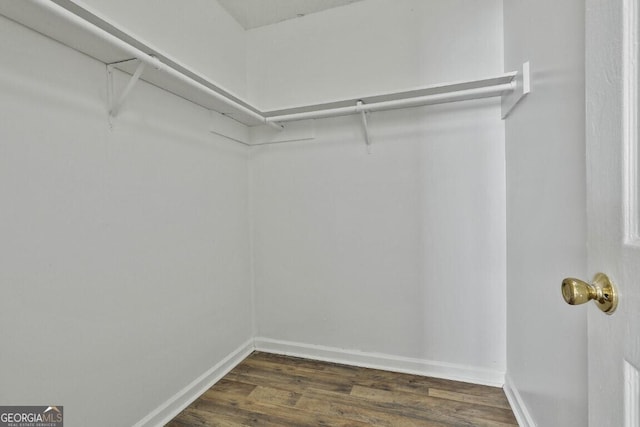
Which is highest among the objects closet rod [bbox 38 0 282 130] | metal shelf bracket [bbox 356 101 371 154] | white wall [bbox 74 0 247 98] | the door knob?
white wall [bbox 74 0 247 98]

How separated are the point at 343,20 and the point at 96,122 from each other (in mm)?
1600

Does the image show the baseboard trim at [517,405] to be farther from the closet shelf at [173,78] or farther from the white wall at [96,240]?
the white wall at [96,240]

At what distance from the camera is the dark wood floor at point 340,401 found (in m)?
1.46

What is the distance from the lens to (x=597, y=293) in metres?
0.47

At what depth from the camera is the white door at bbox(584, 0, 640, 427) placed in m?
0.42

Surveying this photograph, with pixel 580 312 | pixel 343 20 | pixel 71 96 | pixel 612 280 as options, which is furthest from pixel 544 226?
pixel 71 96

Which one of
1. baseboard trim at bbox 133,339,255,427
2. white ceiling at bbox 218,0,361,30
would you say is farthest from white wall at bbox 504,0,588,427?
baseboard trim at bbox 133,339,255,427

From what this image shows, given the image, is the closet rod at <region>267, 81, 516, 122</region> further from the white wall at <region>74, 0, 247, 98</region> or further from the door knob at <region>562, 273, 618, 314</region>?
the door knob at <region>562, 273, 618, 314</region>

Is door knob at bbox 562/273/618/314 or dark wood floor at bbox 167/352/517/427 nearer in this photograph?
door knob at bbox 562/273/618/314

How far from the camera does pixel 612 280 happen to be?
0.46m

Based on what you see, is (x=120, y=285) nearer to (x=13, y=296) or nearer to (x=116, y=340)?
(x=116, y=340)

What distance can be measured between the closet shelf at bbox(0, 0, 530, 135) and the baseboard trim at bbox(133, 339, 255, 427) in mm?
1387

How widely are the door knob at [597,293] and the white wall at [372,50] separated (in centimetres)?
157

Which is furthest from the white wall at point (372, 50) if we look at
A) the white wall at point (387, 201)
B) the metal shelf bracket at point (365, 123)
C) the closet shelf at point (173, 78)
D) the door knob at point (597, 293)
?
the door knob at point (597, 293)
